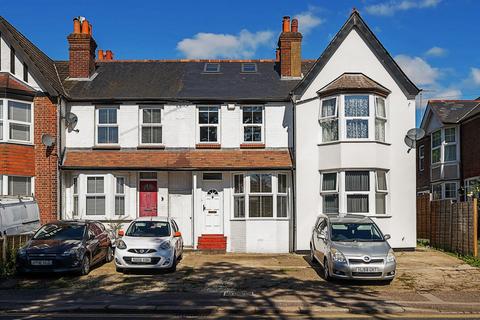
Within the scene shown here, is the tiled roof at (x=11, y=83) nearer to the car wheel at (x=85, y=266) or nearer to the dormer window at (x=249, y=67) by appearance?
the car wheel at (x=85, y=266)

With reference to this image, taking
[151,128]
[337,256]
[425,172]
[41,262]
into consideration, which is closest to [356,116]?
[337,256]

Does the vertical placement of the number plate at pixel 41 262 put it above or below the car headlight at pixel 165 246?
below

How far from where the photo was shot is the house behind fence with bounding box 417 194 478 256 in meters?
17.1

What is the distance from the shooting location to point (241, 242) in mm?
19891

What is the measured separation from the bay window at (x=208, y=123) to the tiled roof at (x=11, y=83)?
643cm

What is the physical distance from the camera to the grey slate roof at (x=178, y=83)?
20.6 m

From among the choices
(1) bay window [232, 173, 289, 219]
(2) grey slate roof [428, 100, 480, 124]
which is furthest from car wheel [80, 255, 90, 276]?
(2) grey slate roof [428, 100, 480, 124]

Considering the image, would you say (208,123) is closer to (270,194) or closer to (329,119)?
(270,194)

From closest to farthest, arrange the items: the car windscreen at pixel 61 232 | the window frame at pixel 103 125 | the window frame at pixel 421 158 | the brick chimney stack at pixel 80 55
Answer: the car windscreen at pixel 61 232 < the window frame at pixel 103 125 < the brick chimney stack at pixel 80 55 < the window frame at pixel 421 158

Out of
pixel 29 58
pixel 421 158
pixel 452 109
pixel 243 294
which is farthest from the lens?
pixel 421 158

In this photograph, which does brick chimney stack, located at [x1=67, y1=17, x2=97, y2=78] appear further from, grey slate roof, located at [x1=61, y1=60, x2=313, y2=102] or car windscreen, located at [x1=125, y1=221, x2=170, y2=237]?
car windscreen, located at [x1=125, y1=221, x2=170, y2=237]

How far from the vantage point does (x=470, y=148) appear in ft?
84.9

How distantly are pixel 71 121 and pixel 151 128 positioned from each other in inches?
120

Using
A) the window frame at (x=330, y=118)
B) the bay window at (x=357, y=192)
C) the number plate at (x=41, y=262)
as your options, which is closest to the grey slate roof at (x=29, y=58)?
the number plate at (x=41, y=262)
